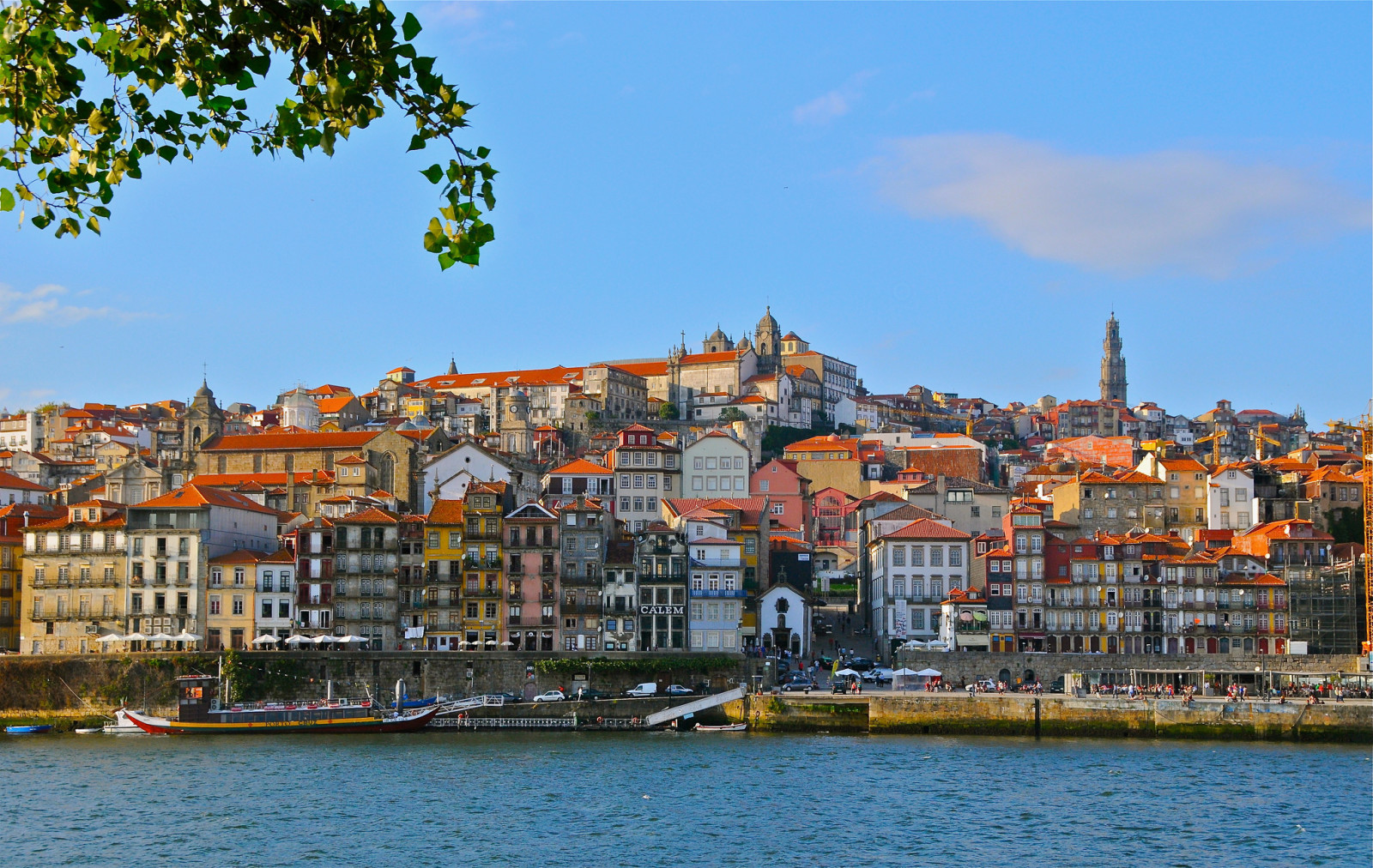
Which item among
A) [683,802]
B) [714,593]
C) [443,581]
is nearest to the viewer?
[683,802]

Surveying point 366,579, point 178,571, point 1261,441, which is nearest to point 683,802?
point 366,579

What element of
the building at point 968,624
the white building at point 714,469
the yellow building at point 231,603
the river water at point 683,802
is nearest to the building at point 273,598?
the yellow building at point 231,603

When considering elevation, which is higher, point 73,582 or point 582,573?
point 582,573

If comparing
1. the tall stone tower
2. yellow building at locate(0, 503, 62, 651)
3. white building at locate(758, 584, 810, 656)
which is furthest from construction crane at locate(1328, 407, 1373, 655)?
the tall stone tower

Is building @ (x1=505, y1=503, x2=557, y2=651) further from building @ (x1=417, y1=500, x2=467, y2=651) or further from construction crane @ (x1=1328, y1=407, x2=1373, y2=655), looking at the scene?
construction crane @ (x1=1328, y1=407, x2=1373, y2=655)

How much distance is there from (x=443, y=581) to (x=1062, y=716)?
28754 millimetres

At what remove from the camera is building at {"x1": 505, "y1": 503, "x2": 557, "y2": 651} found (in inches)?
2761

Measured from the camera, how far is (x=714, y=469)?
88750mm

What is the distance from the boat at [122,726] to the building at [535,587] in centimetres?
1618

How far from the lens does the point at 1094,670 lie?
224 feet

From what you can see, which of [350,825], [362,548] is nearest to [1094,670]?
[362,548]

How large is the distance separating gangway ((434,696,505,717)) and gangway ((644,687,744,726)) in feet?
21.1

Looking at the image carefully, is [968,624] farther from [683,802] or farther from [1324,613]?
[683,802]

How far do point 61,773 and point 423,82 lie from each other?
45.8 metres
